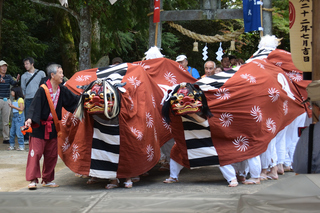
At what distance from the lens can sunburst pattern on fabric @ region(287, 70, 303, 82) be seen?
737cm

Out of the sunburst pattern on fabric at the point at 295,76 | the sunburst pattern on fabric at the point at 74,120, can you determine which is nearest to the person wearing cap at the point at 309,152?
the sunburst pattern on fabric at the point at 74,120

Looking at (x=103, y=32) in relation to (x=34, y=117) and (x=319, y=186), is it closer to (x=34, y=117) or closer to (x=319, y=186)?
(x=34, y=117)

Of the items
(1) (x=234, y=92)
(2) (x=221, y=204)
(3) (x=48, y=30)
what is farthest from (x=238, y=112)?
(3) (x=48, y=30)

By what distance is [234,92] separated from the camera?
6238mm

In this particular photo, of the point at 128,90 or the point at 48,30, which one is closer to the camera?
the point at 128,90

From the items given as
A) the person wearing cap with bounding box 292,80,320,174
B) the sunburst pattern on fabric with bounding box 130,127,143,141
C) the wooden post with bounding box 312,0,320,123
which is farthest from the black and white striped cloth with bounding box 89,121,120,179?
the person wearing cap with bounding box 292,80,320,174

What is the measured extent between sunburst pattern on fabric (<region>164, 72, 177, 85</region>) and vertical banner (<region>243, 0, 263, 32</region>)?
3053 mm

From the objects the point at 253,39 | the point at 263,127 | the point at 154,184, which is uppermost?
the point at 253,39

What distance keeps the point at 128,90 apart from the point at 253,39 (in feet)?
48.1

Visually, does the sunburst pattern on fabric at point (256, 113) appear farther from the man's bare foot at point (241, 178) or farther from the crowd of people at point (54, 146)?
the man's bare foot at point (241, 178)

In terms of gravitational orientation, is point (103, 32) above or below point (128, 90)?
above

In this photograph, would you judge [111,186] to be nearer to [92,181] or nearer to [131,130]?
[92,181]

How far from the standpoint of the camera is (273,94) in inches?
256

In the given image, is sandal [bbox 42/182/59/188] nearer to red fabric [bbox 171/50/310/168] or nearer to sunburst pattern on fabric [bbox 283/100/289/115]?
red fabric [bbox 171/50/310/168]
